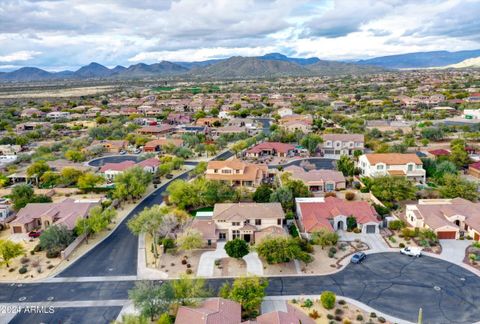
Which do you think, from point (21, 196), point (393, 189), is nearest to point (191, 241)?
point (393, 189)

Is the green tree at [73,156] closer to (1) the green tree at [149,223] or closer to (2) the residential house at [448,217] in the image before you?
(1) the green tree at [149,223]

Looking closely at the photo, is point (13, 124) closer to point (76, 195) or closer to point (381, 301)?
point (76, 195)

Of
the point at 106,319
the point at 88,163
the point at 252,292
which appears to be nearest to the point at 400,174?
the point at 252,292

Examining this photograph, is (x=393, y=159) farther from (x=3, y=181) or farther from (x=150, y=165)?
(x=3, y=181)

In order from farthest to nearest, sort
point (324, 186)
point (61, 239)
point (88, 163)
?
point (88, 163)
point (324, 186)
point (61, 239)

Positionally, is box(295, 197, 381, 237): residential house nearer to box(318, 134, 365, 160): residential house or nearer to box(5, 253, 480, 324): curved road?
box(5, 253, 480, 324): curved road

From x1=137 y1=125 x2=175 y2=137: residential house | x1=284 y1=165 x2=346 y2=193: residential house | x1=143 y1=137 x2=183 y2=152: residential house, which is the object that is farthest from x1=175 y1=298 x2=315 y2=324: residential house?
x1=137 y1=125 x2=175 y2=137: residential house
